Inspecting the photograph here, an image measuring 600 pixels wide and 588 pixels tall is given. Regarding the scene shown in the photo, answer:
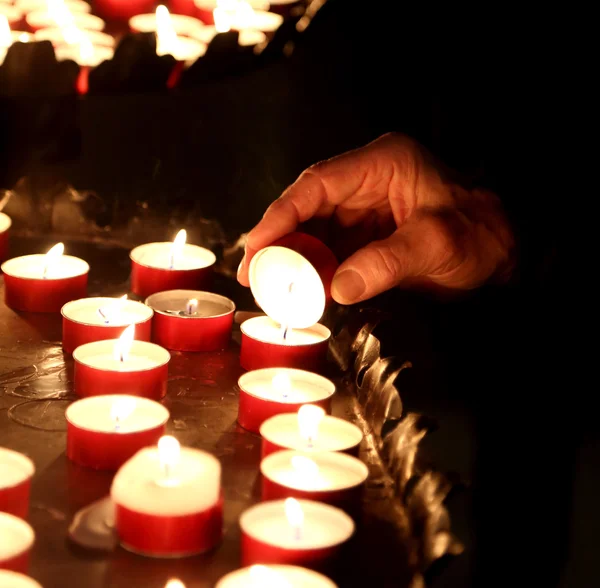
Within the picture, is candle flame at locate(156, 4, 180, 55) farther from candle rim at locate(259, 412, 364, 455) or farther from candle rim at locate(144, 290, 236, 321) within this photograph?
candle rim at locate(259, 412, 364, 455)

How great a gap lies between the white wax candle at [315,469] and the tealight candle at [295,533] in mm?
101

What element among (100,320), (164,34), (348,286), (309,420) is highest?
(164,34)

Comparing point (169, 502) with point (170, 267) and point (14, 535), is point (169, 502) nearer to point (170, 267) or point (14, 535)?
point (14, 535)

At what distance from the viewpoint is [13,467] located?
1.45 m

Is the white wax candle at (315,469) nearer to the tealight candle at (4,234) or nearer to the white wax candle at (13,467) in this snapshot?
the white wax candle at (13,467)

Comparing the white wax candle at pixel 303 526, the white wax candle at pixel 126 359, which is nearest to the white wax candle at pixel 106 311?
the white wax candle at pixel 126 359

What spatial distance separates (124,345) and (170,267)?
1.85 ft

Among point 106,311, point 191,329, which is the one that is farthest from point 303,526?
point 106,311

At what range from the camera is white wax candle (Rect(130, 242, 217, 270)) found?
251cm

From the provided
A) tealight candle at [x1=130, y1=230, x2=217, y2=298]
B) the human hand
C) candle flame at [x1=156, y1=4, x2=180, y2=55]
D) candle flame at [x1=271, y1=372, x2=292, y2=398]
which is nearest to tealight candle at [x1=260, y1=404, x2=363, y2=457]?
candle flame at [x1=271, y1=372, x2=292, y2=398]

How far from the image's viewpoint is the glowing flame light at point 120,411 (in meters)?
1.65

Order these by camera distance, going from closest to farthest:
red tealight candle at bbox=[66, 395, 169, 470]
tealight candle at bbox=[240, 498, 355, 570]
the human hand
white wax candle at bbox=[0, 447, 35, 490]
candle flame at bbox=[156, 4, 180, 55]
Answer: tealight candle at bbox=[240, 498, 355, 570]
white wax candle at bbox=[0, 447, 35, 490]
red tealight candle at bbox=[66, 395, 169, 470]
the human hand
candle flame at bbox=[156, 4, 180, 55]

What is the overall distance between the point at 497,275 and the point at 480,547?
73 cm

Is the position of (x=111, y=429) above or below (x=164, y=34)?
below
